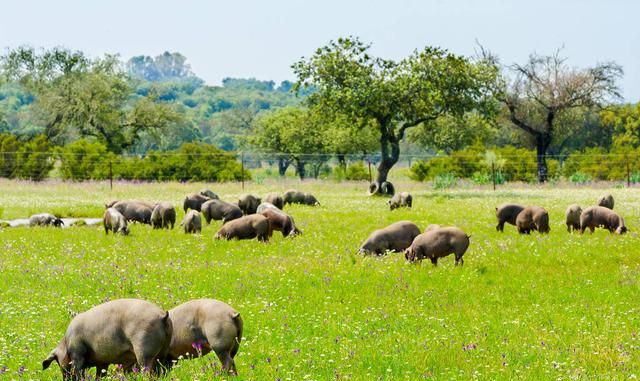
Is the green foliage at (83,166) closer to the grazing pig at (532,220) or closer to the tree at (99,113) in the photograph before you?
the tree at (99,113)

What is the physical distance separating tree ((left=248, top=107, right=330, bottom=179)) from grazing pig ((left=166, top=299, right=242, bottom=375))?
75850 mm

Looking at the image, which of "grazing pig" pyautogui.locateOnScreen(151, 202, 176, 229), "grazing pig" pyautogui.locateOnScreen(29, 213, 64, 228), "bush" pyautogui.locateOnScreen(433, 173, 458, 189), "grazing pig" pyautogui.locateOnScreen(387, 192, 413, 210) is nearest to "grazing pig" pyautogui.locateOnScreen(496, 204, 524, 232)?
"grazing pig" pyautogui.locateOnScreen(387, 192, 413, 210)

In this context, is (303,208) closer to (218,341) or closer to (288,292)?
(288,292)

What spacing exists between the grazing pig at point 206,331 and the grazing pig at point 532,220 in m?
14.4

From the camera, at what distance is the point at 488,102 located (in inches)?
1686

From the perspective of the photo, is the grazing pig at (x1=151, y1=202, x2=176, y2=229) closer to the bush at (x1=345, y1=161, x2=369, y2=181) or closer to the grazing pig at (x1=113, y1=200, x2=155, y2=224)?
the grazing pig at (x1=113, y1=200, x2=155, y2=224)

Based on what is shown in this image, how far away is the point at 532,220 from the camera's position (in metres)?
20.3

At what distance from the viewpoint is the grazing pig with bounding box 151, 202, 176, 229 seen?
2255 centimetres

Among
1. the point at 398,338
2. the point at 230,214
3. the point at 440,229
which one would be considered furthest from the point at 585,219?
the point at 398,338

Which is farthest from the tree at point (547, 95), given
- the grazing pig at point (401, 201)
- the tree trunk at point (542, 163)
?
the grazing pig at point (401, 201)

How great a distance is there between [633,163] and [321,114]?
30538 millimetres

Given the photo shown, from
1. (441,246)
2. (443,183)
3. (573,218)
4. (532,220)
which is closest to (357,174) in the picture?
(443,183)

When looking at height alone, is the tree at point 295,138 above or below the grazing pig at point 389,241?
above

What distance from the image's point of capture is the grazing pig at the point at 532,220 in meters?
20.1
